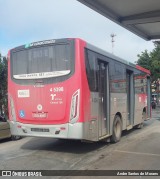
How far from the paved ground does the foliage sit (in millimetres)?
32997

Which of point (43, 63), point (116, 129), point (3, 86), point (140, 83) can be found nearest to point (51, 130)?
point (43, 63)

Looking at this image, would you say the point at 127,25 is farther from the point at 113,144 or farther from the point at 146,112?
the point at 146,112

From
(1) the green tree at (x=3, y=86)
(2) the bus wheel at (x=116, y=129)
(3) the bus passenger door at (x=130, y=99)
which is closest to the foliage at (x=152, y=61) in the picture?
(1) the green tree at (x=3, y=86)

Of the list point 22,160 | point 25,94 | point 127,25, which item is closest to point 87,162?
point 22,160

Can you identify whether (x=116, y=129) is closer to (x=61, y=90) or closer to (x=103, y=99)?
(x=103, y=99)

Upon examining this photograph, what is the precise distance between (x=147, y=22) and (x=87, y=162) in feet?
12.8

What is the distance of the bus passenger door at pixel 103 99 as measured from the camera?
1058cm

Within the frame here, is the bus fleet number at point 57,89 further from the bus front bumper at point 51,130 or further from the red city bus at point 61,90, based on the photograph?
the bus front bumper at point 51,130

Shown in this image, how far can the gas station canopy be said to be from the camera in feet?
22.6

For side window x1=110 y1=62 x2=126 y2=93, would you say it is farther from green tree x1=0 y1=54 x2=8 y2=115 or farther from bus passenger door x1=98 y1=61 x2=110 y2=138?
green tree x1=0 y1=54 x2=8 y2=115

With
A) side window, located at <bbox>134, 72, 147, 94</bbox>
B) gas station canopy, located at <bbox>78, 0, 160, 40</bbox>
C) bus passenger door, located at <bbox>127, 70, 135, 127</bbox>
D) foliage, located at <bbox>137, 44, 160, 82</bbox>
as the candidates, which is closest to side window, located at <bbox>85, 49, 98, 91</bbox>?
gas station canopy, located at <bbox>78, 0, 160, 40</bbox>

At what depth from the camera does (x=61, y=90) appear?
949 centimetres

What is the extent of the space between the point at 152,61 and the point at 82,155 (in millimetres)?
37772

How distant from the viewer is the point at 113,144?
461 inches
